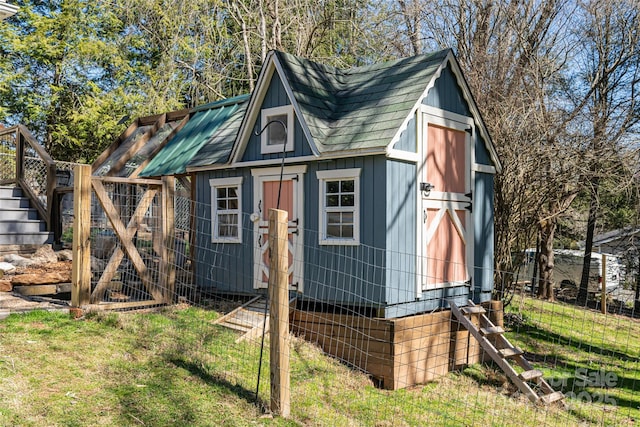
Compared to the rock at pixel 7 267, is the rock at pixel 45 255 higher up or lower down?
higher up

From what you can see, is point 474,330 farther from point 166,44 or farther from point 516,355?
point 166,44

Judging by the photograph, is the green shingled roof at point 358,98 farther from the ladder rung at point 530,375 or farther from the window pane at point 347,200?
the ladder rung at point 530,375

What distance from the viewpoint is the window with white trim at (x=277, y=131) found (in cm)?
1015

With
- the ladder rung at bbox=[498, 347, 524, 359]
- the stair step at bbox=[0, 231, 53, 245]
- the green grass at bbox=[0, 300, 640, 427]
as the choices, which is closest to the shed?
the ladder rung at bbox=[498, 347, 524, 359]

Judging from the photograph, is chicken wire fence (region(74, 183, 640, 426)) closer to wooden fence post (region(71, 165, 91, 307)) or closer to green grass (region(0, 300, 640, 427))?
green grass (region(0, 300, 640, 427))

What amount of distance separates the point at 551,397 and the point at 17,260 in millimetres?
9697

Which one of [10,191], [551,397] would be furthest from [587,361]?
[10,191]

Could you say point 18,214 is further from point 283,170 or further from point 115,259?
point 283,170

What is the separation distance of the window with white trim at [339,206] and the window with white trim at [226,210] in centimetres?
211

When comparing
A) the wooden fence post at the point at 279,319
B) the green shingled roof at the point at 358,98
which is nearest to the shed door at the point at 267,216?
the green shingled roof at the point at 358,98

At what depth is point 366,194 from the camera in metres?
9.20

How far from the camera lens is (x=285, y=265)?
596cm

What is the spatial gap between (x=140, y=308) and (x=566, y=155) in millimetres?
9482

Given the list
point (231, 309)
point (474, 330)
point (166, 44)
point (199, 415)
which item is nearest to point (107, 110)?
point (166, 44)
